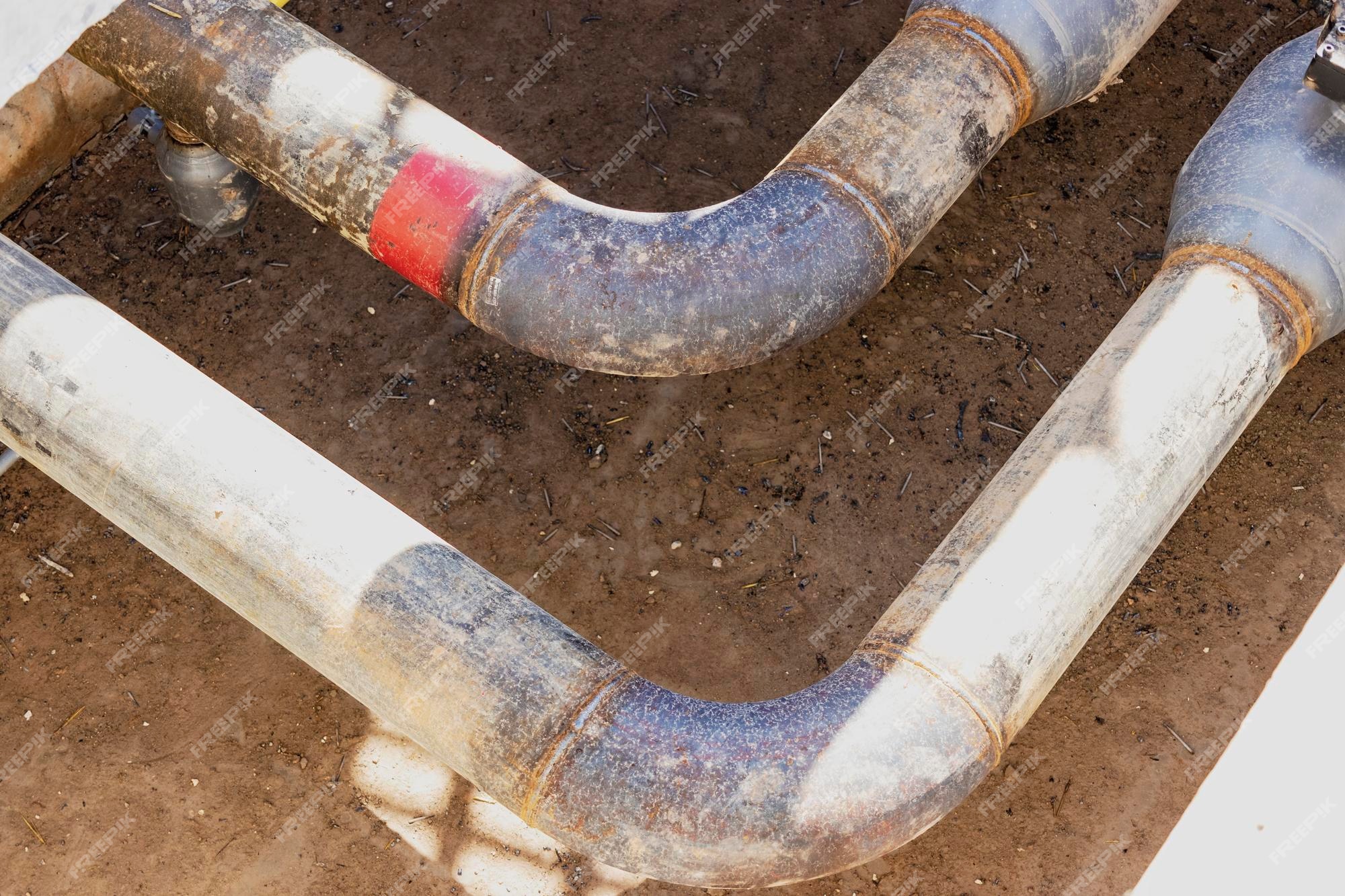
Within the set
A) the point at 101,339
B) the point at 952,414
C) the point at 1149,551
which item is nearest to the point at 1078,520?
the point at 1149,551

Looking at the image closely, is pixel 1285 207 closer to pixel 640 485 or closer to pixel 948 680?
pixel 948 680

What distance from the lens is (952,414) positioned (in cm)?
618

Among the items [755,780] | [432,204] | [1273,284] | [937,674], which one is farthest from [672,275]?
[1273,284]

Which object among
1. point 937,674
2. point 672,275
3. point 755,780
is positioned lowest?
point 755,780

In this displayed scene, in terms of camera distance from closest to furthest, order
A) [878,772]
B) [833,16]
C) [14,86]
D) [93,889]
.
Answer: [14,86]
[878,772]
[93,889]
[833,16]

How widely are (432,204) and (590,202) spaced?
0.63m

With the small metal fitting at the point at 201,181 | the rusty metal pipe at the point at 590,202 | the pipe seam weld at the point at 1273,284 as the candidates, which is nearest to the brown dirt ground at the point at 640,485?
the small metal fitting at the point at 201,181

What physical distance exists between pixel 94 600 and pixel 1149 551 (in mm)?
5029

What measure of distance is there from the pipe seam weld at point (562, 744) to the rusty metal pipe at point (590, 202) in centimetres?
134

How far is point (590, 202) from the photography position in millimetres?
4539

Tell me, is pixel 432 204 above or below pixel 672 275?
below

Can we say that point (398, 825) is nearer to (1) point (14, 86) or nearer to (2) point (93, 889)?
(2) point (93, 889)

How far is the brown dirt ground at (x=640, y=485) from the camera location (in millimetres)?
5332

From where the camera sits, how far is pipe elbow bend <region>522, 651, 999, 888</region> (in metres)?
3.64
